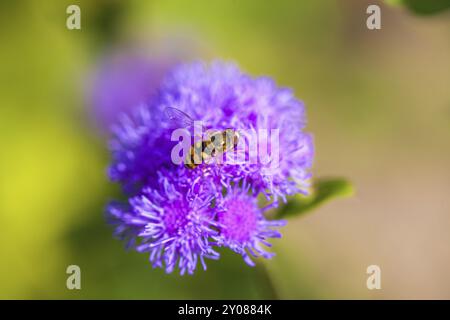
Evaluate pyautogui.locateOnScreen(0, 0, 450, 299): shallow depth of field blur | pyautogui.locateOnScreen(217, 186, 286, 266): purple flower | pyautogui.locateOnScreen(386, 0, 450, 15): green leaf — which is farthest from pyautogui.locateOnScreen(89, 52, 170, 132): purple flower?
pyautogui.locateOnScreen(386, 0, 450, 15): green leaf

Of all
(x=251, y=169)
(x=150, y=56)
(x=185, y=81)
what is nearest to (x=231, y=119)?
(x=251, y=169)

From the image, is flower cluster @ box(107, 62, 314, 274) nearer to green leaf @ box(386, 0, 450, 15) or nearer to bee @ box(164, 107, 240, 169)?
bee @ box(164, 107, 240, 169)

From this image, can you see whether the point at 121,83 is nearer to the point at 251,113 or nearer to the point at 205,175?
the point at 251,113

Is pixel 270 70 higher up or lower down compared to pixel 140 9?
lower down

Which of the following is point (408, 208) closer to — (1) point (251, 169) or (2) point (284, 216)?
(2) point (284, 216)

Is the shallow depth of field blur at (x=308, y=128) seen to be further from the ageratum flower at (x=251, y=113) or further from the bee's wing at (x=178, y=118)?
the bee's wing at (x=178, y=118)
